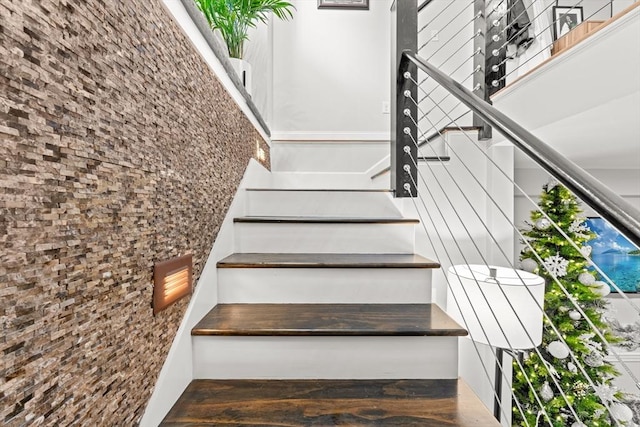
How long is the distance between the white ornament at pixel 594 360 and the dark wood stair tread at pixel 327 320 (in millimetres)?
1558

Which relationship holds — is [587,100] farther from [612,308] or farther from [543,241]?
[612,308]

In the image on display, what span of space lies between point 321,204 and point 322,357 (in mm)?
977

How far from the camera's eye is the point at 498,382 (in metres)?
1.78

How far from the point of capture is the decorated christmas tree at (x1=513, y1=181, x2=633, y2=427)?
6.59 feet

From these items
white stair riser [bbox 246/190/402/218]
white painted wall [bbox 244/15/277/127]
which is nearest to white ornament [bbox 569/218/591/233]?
white stair riser [bbox 246/190/402/218]

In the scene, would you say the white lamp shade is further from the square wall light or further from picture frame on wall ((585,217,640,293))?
picture frame on wall ((585,217,640,293))

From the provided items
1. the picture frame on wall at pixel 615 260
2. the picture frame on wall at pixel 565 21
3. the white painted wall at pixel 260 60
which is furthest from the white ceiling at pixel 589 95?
the white painted wall at pixel 260 60

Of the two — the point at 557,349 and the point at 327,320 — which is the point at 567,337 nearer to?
the point at 557,349

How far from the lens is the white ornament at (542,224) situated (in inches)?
85.5

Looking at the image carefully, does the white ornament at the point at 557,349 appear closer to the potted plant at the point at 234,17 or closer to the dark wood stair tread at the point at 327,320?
the dark wood stair tread at the point at 327,320

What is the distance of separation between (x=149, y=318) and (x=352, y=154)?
259 centimetres

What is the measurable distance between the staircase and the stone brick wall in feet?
0.75

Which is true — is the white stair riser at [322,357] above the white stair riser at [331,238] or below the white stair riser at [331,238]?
below

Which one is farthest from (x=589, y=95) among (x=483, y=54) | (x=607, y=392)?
(x=607, y=392)
